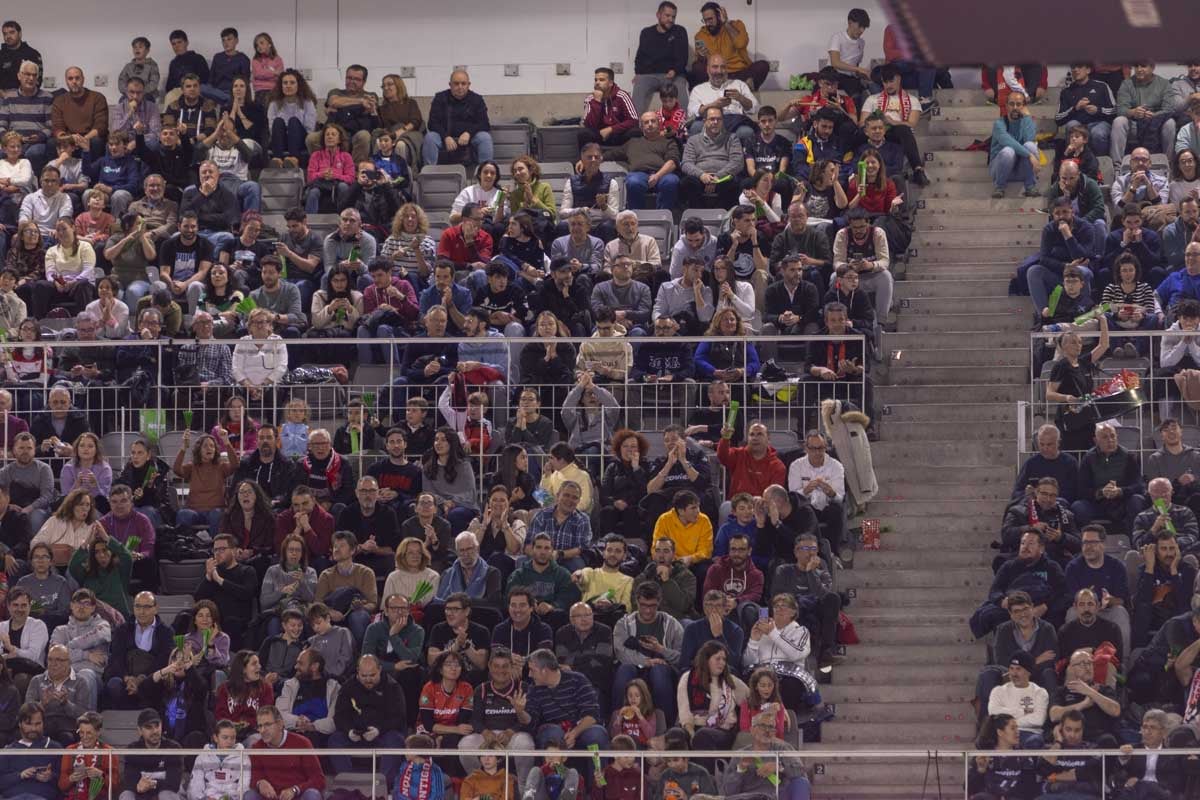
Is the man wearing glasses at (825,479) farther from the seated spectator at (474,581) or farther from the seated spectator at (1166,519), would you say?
the seated spectator at (474,581)

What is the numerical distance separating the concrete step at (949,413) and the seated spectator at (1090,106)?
4043 millimetres

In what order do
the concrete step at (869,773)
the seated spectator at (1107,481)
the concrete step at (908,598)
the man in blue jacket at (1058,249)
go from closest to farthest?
the concrete step at (869,773) < the seated spectator at (1107,481) < the concrete step at (908,598) < the man in blue jacket at (1058,249)

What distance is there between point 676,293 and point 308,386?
3.17 metres

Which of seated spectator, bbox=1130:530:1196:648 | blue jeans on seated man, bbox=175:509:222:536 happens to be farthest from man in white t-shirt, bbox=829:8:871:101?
blue jeans on seated man, bbox=175:509:222:536

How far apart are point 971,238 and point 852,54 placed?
323cm

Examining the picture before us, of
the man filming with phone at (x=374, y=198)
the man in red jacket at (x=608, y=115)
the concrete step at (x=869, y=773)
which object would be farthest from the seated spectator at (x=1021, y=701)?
the man in red jacket at (x=608, y=115)

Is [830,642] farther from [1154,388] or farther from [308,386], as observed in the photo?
[308,386]

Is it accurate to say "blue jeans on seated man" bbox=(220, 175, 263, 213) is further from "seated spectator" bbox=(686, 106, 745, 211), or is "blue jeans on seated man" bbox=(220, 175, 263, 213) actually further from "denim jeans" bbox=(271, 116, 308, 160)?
"seated spectator" bbox=(686, 106, 745, 211)

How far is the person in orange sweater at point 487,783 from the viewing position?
14.5 m

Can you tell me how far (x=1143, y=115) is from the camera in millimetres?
21438

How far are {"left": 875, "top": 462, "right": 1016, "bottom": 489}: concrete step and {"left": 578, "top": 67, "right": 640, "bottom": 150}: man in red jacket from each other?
5.58 metres

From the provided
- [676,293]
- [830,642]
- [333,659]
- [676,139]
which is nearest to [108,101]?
[676,139]

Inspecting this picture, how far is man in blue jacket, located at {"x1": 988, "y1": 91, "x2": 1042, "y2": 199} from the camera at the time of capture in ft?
69.1

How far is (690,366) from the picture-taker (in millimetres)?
17859
